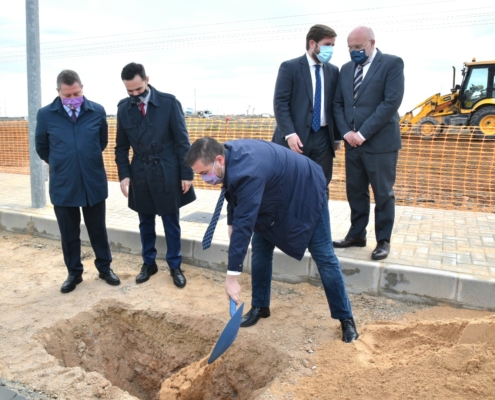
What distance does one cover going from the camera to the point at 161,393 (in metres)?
3.21

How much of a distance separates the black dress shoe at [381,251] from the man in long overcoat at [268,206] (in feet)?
3.57

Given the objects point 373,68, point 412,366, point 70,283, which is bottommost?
point 70,283

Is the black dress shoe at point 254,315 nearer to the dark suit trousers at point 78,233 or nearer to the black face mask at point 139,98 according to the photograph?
the dark suit trousers at point 78,233

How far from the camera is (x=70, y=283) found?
4.25 m

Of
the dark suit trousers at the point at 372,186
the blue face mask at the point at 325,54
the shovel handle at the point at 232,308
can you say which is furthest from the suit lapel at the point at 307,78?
the shovel handle at the point at 232,308

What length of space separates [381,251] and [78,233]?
115 inches

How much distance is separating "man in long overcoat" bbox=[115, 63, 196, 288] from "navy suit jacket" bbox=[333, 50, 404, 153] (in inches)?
59.0

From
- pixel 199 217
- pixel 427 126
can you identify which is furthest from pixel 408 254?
pixel 427 126

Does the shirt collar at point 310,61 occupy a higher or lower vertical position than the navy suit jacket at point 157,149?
higher

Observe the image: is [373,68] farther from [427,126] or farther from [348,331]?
[427,126]

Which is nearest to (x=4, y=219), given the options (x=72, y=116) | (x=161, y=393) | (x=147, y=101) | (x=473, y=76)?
(x=72, y=116)

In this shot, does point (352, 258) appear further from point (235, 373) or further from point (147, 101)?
point (147, 101)

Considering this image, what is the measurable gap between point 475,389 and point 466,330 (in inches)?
22.0

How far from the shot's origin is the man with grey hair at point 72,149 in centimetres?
394
